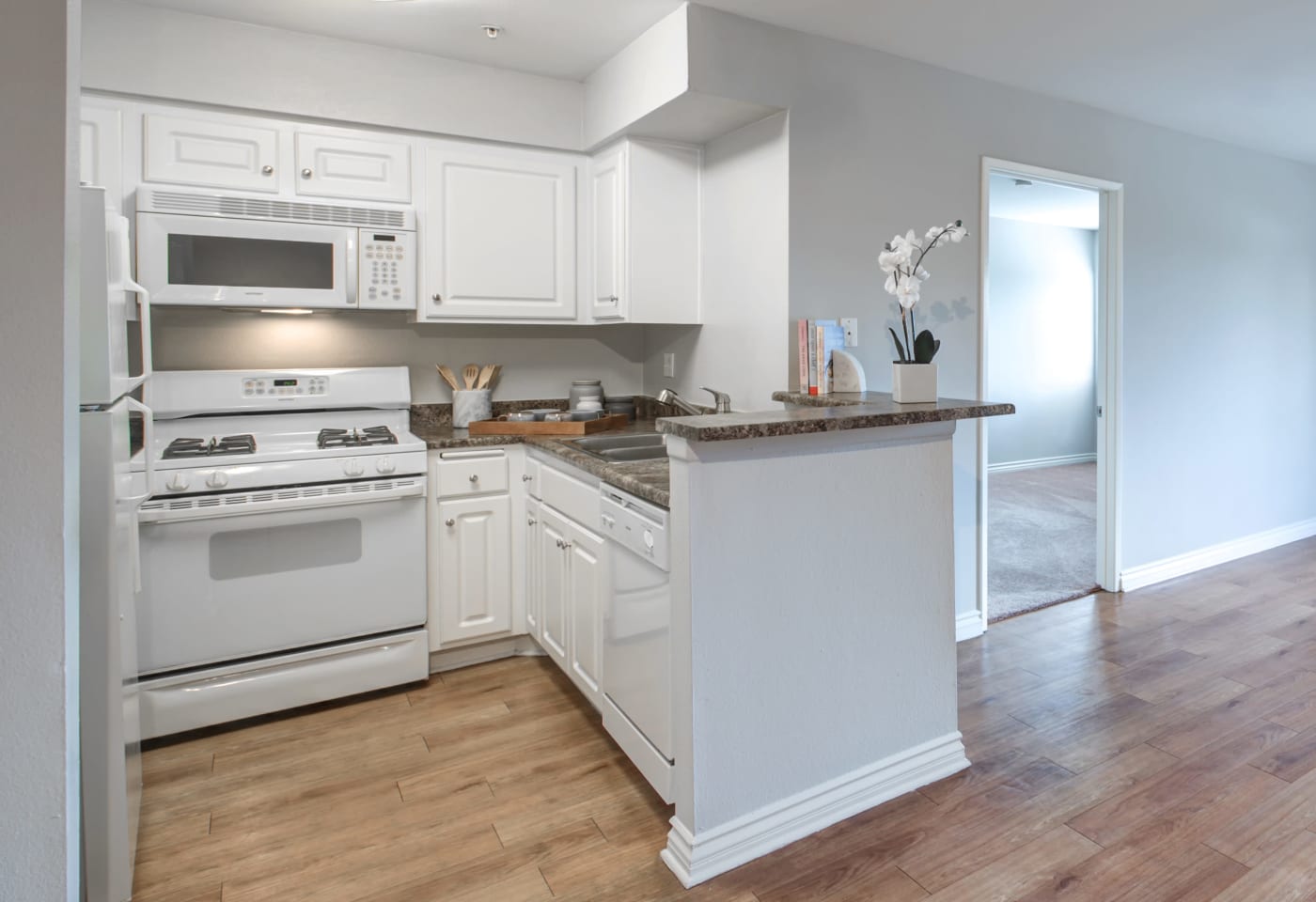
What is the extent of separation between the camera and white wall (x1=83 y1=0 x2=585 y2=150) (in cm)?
256

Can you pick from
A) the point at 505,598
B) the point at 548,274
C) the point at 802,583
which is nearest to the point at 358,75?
the point at 548,274

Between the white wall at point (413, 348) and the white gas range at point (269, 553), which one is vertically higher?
the white wall at point (413, 348)

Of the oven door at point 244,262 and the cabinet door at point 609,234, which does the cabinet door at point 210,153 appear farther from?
the cabinet door at point 609,234

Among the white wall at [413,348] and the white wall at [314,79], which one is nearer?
the white wall at [314,79]

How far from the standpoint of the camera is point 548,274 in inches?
128

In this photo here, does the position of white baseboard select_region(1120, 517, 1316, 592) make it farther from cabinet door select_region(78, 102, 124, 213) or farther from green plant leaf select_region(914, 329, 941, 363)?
cabinet door select_region(78, 102, 124, 213)

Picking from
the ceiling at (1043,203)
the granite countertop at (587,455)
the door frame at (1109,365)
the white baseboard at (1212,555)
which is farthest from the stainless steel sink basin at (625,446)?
the ceiling at (1043,203)

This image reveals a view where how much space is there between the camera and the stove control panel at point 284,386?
9.45 ft

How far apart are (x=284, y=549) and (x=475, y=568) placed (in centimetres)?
67

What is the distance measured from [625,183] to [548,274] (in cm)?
49

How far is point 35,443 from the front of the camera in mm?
1128

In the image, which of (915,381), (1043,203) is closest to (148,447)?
(915,381)

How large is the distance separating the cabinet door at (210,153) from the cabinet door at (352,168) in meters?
0.10

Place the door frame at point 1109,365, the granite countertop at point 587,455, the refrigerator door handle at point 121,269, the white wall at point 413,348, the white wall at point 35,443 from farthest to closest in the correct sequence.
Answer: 1. the door frame at point 1109,365
2. the white wall at point 413,348
3. the granite countertop at point 587,455
4. the refrigerator door handle at point 121,269
5. the white wall at point 35,443
